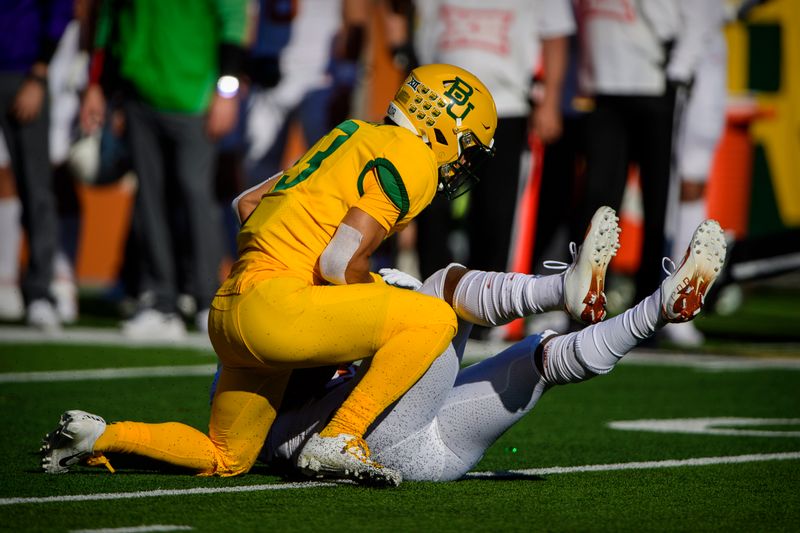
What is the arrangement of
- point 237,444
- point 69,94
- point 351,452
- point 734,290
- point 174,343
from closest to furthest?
1. point 351,452
2. point 237,444
3. point 174,343
4. point 69,94
5. point 734,290

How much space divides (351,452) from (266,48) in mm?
6878

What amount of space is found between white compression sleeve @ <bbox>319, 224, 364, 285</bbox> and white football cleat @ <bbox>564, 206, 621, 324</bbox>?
0.63 metres

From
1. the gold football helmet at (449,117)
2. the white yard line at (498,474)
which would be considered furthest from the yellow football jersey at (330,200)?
the white yard line at (498,474)

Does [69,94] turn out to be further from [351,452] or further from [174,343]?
[351,452]

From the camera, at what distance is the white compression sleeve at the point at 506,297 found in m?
4.09

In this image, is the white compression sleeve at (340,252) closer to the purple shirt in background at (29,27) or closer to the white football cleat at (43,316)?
the white football cleat at (43,316)

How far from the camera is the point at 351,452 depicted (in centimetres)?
384

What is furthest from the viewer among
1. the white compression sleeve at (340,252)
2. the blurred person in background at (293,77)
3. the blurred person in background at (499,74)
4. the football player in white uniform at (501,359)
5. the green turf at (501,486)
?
the blurred person in background at (293,77)

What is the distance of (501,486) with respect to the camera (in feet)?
13.7

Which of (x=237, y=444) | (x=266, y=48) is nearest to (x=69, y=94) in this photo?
(x=266, y=48)

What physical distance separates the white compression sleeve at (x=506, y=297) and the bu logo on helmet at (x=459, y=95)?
1.63ft

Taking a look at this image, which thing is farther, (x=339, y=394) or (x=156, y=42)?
(x=156, y=42)

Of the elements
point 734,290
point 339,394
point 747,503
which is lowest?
point 734,290

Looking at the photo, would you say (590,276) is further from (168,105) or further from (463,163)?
(168,105)
